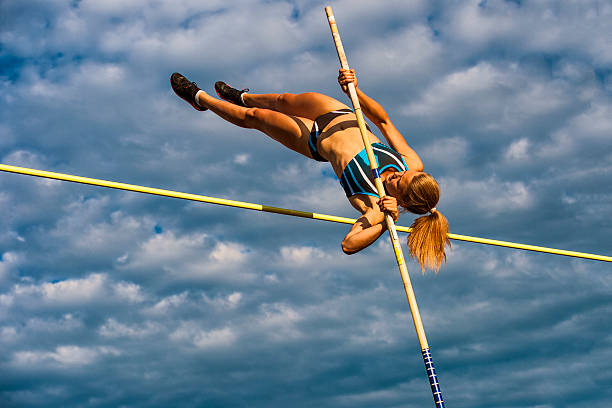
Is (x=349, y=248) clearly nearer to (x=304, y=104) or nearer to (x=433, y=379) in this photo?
(x=433, y=379)

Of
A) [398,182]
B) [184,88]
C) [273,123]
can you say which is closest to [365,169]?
[398,182]

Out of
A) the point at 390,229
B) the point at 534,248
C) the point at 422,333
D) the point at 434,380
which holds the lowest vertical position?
Answer: the point at 434,380

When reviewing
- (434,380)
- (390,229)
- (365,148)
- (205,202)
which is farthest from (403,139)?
(434,380)

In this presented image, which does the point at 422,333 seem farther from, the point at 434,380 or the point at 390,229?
the point at 390,229

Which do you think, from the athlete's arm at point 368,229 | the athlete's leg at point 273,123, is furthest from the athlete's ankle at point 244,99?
the athlete's arm at point 368,229

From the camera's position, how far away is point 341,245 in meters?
7.46

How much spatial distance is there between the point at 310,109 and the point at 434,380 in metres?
3.32

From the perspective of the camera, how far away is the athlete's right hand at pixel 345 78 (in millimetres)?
7957

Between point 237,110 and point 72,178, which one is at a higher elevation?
point 237,110

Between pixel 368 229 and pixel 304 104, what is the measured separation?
1872mm

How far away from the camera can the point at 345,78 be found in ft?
26.1

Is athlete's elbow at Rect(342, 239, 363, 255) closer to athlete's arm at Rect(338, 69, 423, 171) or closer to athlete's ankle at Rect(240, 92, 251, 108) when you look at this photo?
athlete's arm at Rect(338, 69, 423, 171)

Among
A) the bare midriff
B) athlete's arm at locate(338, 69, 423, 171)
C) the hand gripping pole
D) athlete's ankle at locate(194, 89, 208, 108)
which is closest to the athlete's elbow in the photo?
the hand gripping pole

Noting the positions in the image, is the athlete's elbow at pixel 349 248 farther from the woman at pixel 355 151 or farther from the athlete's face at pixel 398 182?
the athlete's face at pixel 398 182
